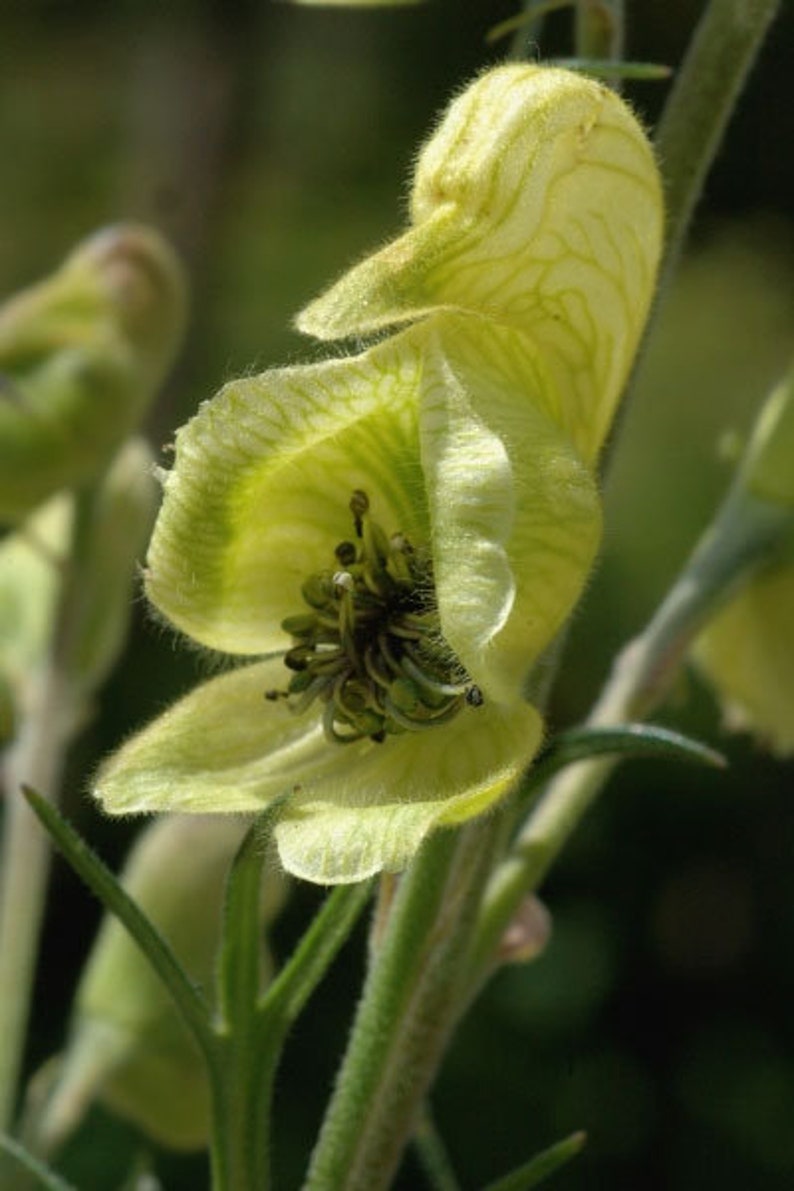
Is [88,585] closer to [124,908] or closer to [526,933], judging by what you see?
[526,933]

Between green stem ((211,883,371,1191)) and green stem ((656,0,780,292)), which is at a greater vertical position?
green stem ((656,0,780,292))

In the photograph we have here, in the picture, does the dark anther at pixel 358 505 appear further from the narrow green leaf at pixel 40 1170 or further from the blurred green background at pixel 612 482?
the blurred green background at pixel 612 482

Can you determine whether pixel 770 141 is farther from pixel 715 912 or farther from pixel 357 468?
pixel 357 468

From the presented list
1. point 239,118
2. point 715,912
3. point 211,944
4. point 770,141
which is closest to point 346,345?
point 211,944

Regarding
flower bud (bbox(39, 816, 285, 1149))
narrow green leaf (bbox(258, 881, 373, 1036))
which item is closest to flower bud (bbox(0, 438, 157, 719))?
flower bud (bbox(39, 816, 285, 1149))

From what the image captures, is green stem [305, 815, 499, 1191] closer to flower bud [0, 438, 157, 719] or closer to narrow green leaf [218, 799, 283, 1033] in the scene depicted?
narrow green leaf [218, 799, 283, 1033]

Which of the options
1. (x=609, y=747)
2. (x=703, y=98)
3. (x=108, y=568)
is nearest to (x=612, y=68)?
(x=703, y=98)
